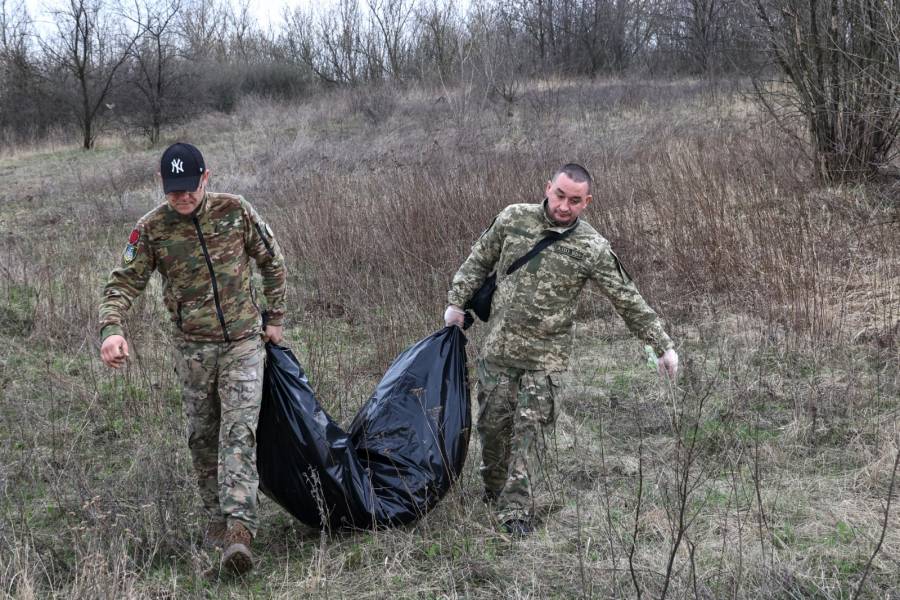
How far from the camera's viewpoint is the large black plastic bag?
10.3ft

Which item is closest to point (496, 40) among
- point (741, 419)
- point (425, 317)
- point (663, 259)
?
point (663, 259)

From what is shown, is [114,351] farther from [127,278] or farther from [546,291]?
[546,291]

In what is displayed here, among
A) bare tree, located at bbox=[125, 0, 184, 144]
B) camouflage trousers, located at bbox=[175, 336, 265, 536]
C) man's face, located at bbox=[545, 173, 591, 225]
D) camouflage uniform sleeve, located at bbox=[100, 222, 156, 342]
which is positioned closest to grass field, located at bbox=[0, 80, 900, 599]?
camouflage trousers, located at bbox=[175, 336, 265, 536]

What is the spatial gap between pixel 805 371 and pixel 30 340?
5581mm

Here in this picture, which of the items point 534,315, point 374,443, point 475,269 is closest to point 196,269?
point 374,443

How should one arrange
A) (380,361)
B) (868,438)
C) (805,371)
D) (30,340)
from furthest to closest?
(30,340)
(380,361)
(805,371)
(868,438)

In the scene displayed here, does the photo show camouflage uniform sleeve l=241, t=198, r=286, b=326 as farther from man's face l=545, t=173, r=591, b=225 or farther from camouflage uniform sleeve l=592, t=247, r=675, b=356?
camouflage uniform sleeve l=592, t=247, r=675, b=356

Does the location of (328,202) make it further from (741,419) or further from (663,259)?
(741,419)

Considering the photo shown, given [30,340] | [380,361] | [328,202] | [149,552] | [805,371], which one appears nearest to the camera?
[149,552]

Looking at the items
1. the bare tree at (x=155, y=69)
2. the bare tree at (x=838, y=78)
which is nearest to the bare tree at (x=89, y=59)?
the bare tree at (x=155, y=69)

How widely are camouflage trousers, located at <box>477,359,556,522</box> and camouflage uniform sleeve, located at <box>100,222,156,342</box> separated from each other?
4.87 feet

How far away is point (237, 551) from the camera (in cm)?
292

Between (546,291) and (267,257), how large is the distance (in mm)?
1203

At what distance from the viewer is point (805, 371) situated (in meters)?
5.00
